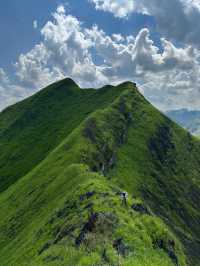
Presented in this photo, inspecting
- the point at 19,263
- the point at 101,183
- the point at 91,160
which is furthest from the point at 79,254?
the point at 91,160

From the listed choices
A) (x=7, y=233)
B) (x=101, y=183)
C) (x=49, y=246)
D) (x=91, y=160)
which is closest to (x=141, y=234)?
(x=49, y=246)

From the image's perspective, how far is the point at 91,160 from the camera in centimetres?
19662

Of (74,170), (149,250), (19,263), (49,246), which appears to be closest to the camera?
(149,250)

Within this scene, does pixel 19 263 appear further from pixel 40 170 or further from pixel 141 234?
pixel 40 170

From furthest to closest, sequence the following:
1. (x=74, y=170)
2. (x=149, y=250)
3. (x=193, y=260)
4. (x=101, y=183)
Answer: (x=193, y=260)
(x=74, y=170)
(x=101, y=183)
(x=149, y=250)

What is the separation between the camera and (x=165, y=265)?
81000mm

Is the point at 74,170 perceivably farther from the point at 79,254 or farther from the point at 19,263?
the point at 79,254

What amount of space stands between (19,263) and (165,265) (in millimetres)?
45251

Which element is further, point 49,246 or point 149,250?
point 49,246

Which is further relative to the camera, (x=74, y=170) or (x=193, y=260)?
(x=193, y=260)

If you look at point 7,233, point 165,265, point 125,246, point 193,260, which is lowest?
point 193,260

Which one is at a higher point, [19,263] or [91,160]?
[91,160]

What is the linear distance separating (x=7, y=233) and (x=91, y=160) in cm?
5865

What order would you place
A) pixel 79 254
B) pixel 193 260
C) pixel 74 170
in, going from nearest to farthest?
pixel 79 254
pixel 74 170
pixel 193 260
